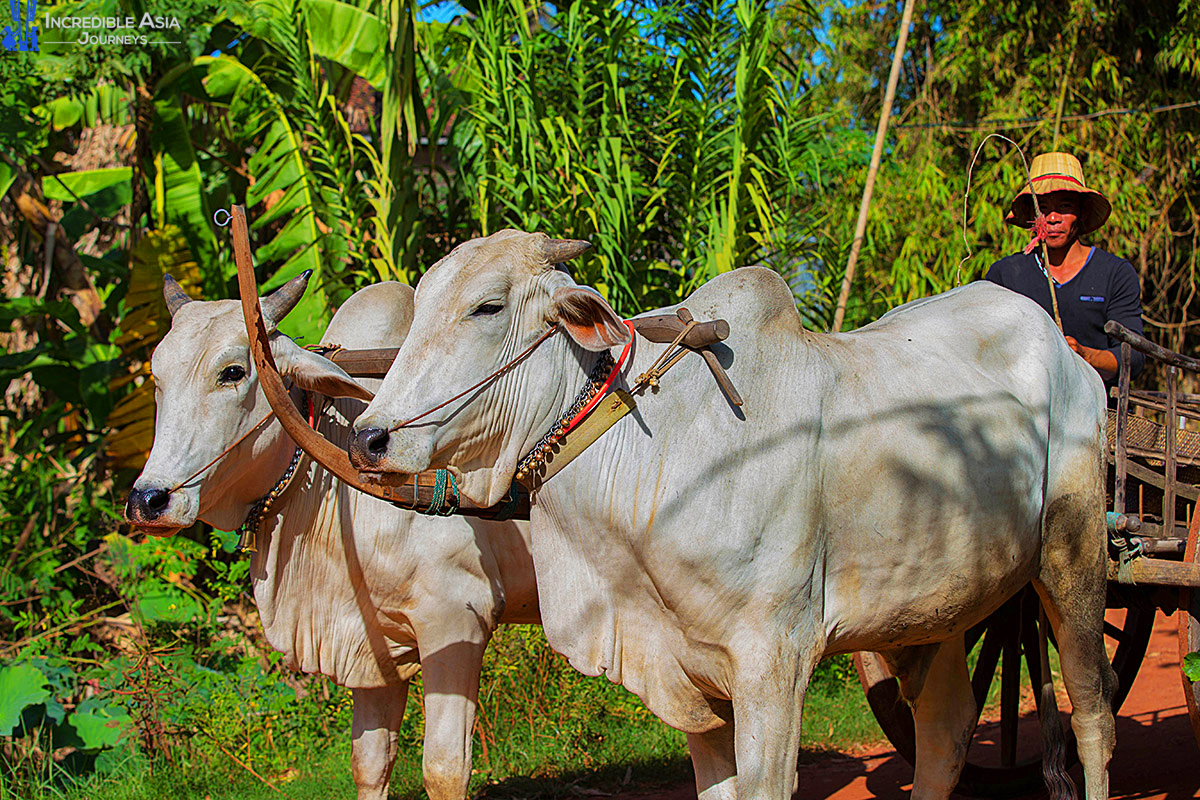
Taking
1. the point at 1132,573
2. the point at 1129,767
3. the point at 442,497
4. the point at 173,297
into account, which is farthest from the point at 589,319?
the point at 1129,767

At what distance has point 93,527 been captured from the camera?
7.00 metres

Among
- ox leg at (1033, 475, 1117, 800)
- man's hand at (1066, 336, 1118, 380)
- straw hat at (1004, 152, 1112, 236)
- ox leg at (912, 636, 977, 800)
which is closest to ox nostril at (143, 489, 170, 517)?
ox leg at (912, 636, 977, 800)

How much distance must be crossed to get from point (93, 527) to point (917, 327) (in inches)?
221

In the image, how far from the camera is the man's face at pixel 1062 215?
13.7ft

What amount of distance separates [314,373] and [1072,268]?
282 centimetres

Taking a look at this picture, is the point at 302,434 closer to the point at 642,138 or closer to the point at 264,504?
the point at 264,504

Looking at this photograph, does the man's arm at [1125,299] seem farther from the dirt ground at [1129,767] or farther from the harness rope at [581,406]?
the harness rope at [581,406]

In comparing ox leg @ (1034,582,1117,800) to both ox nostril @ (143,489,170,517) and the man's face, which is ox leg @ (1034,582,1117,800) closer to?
the man's face

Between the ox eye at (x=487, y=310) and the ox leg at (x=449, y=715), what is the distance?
1.33m

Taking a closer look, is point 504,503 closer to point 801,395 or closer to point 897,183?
point 801,395

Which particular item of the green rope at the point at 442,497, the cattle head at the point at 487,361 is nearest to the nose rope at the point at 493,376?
the cattle head at the point at 487,361

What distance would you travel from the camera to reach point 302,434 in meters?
2.96

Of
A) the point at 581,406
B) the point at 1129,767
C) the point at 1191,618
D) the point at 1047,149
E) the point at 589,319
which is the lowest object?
the point at 1129,767

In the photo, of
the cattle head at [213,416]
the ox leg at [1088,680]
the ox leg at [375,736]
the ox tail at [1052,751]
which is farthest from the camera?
the ox leg at [375,736]
